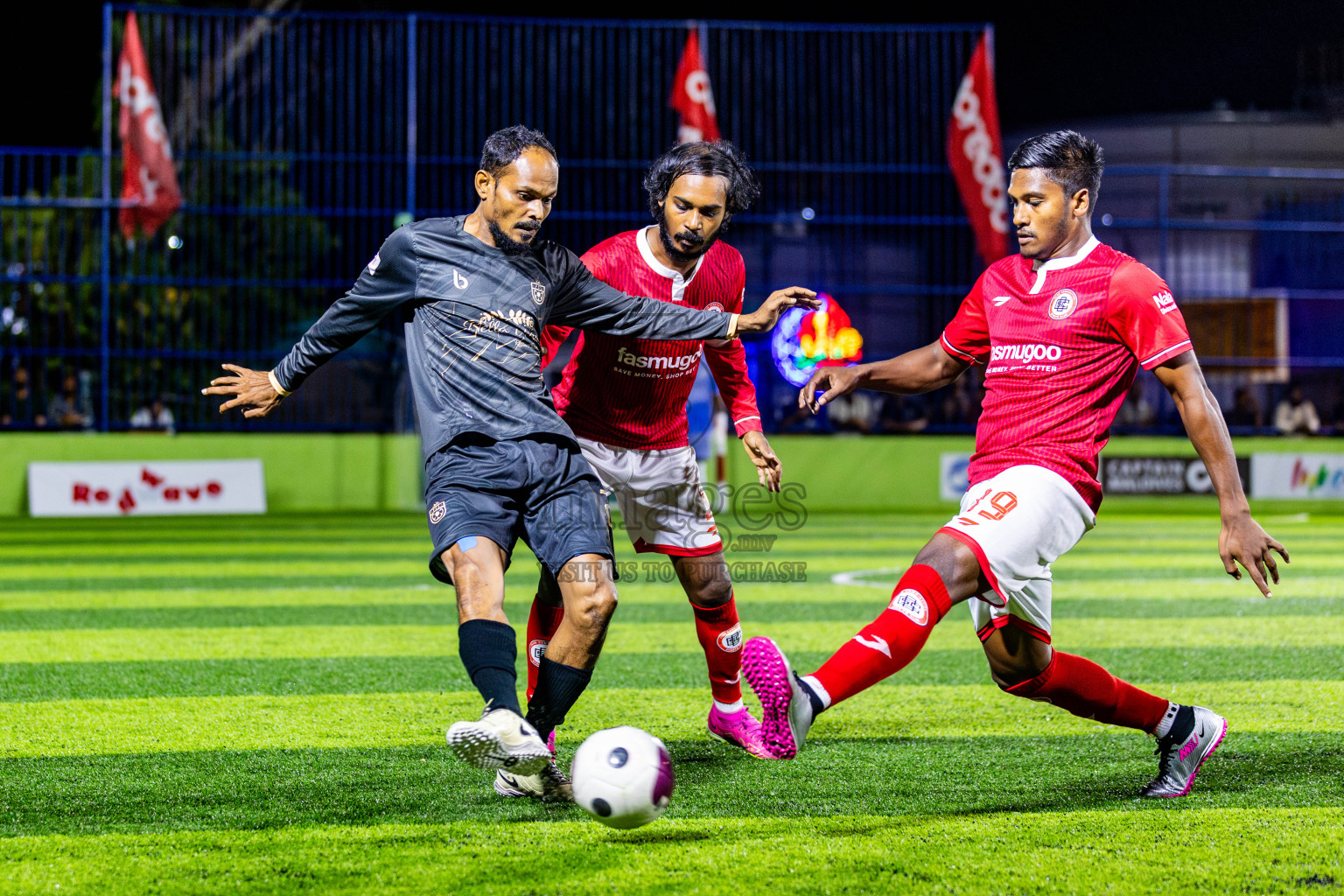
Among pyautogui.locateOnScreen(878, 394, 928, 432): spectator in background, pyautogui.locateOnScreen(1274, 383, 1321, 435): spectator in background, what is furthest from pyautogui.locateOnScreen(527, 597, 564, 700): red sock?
pyautogui.locateOnScreen(1274, 383, 1321, 435): spectator in background

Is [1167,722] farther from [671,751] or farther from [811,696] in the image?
[671,751]

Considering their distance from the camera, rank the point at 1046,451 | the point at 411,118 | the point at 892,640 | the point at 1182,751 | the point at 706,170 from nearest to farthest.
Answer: the point at 892,640
the point at 1046,451
the point at 1182,751
the point at 706,170
the point at 411,118

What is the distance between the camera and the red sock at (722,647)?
4.52m

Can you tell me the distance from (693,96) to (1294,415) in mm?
9369

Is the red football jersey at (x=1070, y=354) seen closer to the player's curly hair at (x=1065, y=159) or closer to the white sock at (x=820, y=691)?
the player's curly hair at (x=1065, y=159)

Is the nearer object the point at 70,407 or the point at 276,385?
the point at 276,385

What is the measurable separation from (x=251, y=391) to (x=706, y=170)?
1.62m

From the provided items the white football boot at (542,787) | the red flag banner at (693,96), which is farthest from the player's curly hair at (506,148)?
the red flag banner at (693,96)

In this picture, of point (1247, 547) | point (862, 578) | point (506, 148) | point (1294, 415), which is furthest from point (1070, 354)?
point (1294, 415)

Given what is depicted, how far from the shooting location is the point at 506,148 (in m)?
3.75

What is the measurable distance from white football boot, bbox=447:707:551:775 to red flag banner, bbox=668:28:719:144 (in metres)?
14.5

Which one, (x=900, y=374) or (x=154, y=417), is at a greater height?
(x=900, y=374)

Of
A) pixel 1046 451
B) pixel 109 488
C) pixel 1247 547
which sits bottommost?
pixel 109 488

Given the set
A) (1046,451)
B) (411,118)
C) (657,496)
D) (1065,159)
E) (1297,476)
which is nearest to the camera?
(1046,451)
